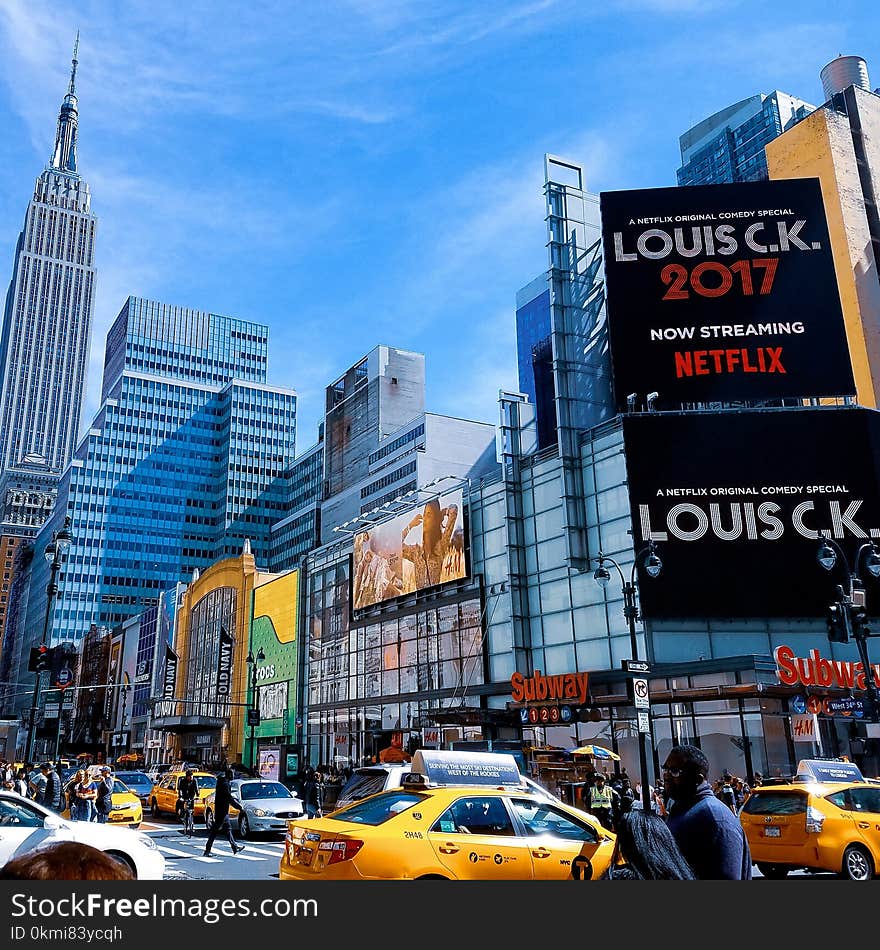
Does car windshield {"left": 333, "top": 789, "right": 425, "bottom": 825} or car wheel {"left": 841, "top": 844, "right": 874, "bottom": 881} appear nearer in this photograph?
car windshield {"left": 333, "top": 789, "right": 425, "bottom": 825}

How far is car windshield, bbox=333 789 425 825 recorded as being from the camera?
981cm

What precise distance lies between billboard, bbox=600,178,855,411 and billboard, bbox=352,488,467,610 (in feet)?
42.8

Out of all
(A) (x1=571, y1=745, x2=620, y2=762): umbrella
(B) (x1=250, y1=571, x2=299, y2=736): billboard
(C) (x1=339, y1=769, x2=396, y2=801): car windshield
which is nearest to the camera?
(C) (x1=339, y1=769, x2=396, y2=801): car windshield

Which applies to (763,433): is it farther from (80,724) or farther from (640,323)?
(80,724)

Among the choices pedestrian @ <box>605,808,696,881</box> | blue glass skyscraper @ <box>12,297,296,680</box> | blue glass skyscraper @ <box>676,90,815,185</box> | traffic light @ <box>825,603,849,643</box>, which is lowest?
pedestrian @ <box>605,808,696,881</box>

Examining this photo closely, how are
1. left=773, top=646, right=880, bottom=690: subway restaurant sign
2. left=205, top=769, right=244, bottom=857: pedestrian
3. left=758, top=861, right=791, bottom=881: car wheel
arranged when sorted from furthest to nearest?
left=773, top=646, right=880, bottom=690: subway restaurant sign, left=205, top=769, right=244, bottom=857: pedestrian, left=758, top=861, right=791, bottom=881: car wheel

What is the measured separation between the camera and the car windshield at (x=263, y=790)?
2575 cm

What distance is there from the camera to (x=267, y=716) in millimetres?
67125

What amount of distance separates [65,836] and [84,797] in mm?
11437

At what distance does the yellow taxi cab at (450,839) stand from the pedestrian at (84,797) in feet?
44.7

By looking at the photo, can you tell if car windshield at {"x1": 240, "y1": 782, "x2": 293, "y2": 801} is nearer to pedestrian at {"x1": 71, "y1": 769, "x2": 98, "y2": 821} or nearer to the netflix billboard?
pedestrian at {"x1": 71, "y1": 769, "x2": 98, "y2": 821}

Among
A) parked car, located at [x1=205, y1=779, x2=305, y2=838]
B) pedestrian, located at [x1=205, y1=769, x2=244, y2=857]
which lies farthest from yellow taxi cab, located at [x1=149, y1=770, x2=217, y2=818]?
pedestrian, located at [x1=205, y1=769, x2=244, y2=857]

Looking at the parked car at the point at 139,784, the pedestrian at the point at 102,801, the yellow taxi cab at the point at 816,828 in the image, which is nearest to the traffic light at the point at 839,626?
the yellow taxi cab at the point at 816,828

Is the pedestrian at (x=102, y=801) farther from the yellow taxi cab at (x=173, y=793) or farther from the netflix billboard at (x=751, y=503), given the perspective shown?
the netflix billboard at (x=751, y=503)
